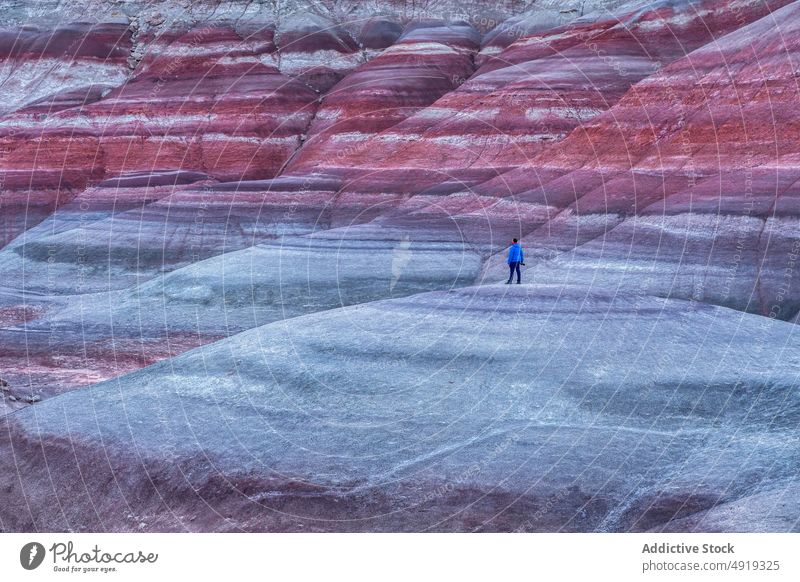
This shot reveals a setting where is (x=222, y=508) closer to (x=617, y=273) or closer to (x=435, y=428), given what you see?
(x=435, y=428)

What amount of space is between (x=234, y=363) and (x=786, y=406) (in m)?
10.0

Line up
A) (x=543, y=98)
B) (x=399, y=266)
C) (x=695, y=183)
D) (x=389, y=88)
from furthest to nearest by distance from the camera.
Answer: (x=389, y=88) → (x=543, y=98) → (x=399, y=266) → (x=695, y=183)

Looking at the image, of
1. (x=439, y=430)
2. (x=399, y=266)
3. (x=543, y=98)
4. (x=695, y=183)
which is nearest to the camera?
(x=439, y=430)

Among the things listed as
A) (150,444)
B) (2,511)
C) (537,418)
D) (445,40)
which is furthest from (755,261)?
(445,40)
